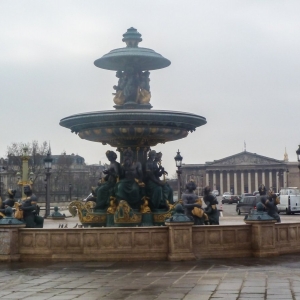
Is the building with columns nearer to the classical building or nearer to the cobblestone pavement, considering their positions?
the classical building

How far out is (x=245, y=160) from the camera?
169500 millimetres

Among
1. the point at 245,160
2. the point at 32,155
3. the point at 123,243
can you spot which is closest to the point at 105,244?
the point at 123,243

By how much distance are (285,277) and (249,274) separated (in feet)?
2.26

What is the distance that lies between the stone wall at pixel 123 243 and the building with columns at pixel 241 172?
Answer: 148 metres

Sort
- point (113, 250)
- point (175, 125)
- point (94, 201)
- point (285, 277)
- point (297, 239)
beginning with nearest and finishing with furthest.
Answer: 1. point (285, 277)
2. point (113, 250)
3. point (297, 239)
4. point (175, 125)
5. point (94, 201)

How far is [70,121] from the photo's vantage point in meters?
17.9

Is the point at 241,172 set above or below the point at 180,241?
above

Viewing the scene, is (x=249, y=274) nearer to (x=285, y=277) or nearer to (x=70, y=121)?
(x=285, y=277)

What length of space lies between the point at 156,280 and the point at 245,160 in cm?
16048

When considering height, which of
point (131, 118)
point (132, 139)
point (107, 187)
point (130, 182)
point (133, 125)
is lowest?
point (107, 187)

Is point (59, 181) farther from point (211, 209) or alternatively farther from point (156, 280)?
point (156, 280)

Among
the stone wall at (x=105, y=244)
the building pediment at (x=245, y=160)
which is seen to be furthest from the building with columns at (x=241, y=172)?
the stone wall at (x=105, y=244)

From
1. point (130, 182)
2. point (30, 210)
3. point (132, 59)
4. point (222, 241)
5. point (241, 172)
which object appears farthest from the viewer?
point (241, 172)

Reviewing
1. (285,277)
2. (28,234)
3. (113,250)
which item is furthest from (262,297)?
(28,234)
